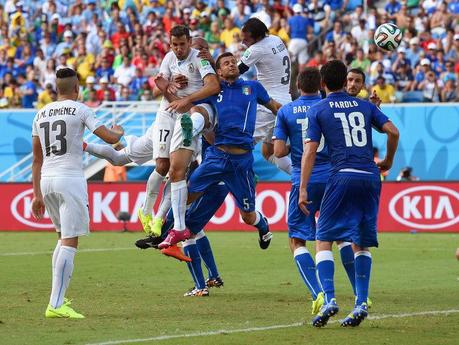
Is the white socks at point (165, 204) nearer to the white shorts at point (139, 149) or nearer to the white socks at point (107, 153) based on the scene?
the white shorts at point (139, 149)

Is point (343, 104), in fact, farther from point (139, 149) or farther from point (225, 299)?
point (139, 149)

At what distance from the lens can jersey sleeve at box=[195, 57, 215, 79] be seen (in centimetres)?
1359

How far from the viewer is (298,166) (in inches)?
481

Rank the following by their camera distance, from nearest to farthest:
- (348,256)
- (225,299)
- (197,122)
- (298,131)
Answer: (348,256) < (298,131) < (197,122) < (225,299)

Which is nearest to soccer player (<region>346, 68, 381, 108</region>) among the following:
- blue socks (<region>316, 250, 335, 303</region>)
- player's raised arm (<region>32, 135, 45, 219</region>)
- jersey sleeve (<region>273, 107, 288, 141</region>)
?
jersey sleeve (<region>273, 107, 288, 141</region>)

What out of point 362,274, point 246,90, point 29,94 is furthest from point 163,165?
point 29,94

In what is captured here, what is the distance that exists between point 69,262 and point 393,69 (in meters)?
17.3

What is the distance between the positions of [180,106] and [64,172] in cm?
251

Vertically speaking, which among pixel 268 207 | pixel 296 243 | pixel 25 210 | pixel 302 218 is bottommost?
pixel 25 210

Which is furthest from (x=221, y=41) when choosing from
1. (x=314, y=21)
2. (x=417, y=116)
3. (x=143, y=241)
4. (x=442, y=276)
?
(x=143, y=241)

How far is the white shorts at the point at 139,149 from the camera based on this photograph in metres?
14.1

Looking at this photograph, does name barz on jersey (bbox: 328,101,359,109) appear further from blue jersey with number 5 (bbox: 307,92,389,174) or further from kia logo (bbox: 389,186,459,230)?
kia logo (bbox: 389,186,459,230)

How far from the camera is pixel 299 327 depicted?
1090 centimetres

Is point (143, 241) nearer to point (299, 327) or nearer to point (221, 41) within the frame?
point (299, 327)
